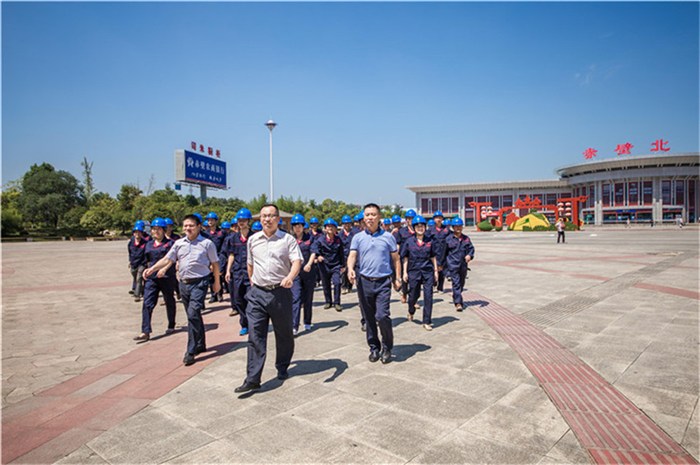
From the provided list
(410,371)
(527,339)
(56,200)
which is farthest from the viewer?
(56,200)

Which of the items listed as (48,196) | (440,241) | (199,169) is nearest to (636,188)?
(199,169)

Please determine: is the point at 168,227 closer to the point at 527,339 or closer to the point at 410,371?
the point at 410,371

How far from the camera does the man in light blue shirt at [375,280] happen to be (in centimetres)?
477

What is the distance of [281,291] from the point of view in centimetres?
421

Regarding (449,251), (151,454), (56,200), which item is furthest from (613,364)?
(56,200)

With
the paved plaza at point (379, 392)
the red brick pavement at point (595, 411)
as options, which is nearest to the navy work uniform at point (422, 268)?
the paved plaza at point (379, 392)

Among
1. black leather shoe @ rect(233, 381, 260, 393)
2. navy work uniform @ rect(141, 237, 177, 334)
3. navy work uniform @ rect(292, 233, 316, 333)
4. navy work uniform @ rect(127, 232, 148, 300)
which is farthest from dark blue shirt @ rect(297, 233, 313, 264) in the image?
navy work uniform @ rect(127, 232, 148, 300)

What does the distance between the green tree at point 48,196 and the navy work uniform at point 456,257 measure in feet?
220

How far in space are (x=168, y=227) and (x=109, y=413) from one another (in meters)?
6.88

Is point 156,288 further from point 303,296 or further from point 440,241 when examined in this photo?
point 440,241

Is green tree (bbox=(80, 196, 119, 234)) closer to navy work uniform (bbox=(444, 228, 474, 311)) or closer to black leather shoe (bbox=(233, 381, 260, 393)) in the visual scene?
navy work uniform (bbox=(444, 228, 474, 311))

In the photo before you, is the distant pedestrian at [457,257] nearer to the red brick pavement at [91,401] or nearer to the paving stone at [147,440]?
the red brick pavement at [91,401]

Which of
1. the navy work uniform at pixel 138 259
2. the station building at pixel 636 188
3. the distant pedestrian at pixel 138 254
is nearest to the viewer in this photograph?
the distant pedestrian at pixel 138 254

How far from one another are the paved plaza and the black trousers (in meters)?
0.24
